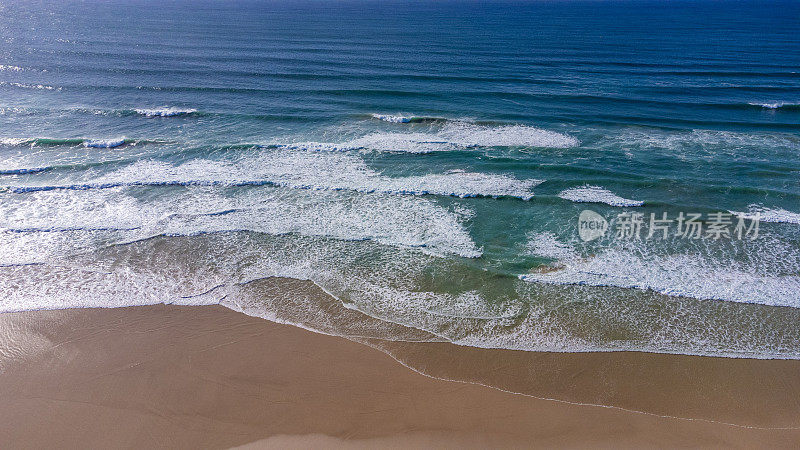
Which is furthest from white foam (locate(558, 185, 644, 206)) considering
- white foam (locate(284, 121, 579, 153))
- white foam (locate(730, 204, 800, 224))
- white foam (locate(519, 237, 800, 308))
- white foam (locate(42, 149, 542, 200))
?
white foam (locate(284, 121, 579, 153))

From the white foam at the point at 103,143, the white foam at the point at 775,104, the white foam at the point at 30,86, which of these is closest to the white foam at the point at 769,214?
the white foam at the point at 775,104

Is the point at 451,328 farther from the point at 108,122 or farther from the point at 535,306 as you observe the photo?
the point at 108,122

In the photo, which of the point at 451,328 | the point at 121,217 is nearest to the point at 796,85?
the point at 451,328

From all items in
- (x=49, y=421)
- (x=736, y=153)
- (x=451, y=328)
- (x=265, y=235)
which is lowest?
(x=49, y=421)

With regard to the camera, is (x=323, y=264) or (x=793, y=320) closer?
(x=793, y=320)

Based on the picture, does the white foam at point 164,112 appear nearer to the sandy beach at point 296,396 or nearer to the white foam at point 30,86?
the white foam at point 30,86

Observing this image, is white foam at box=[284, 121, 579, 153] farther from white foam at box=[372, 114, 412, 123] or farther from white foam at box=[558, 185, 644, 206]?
white foam at box=[558, 185, 644, 206]
